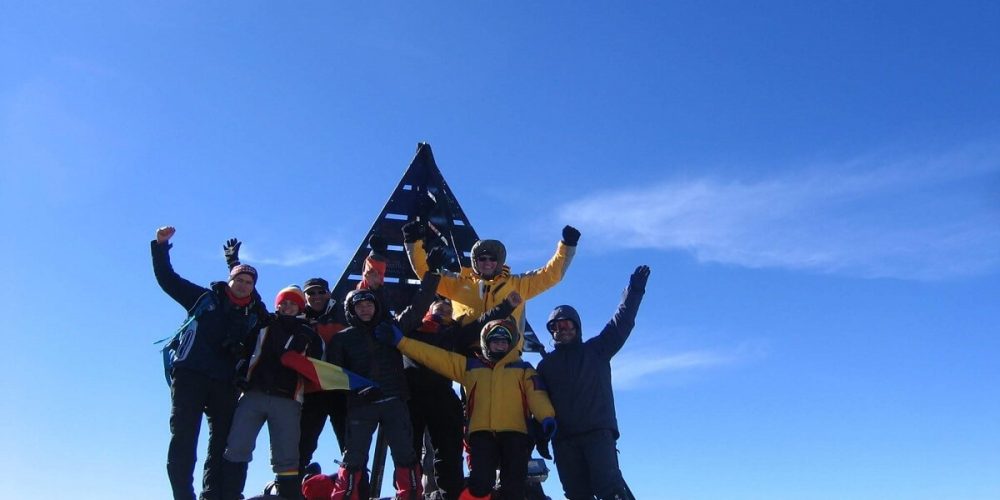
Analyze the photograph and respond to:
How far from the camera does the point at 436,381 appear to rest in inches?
265

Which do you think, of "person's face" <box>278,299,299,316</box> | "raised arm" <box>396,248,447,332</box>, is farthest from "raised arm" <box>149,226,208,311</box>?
"raised arm" <box>396,248,447,332</box>

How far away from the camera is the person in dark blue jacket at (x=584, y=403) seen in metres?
6.01

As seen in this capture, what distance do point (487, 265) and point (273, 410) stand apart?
244 centimetres

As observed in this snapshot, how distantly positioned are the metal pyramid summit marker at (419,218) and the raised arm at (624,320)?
9.09ft

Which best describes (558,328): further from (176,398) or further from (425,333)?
(176,398)

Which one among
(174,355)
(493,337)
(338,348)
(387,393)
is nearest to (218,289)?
(174,355)

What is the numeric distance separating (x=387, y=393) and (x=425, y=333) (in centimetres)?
106

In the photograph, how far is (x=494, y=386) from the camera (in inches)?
247

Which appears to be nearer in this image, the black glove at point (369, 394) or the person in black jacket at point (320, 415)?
the black glove at point (369, 394)

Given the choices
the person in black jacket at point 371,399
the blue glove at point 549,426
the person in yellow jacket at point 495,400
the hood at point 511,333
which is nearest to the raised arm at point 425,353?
the person in yellow jacket at point 495,400

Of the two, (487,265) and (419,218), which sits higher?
(419,218)

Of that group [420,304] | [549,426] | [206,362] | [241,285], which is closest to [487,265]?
[420,304]

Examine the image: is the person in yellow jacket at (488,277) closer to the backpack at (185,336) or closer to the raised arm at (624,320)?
the raised arm at (624,320)

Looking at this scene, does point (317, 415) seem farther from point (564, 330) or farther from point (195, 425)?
point (564, 330)
